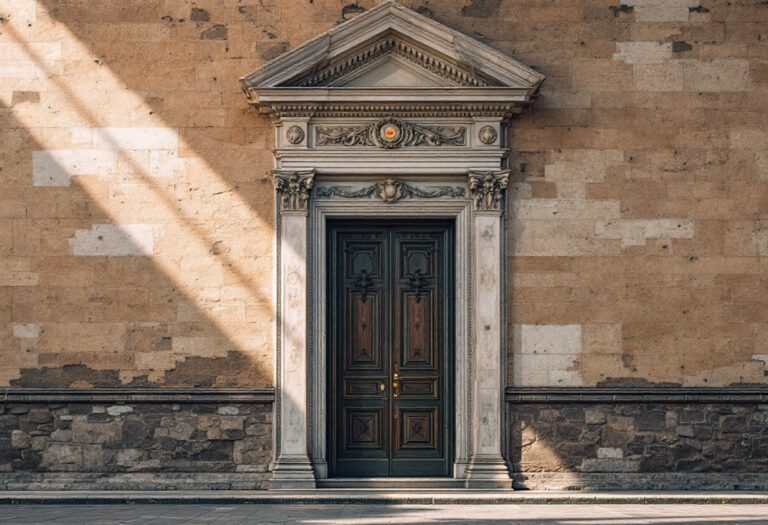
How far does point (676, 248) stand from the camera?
1587 cm

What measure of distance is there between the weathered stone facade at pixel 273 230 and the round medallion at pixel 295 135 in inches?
11.8

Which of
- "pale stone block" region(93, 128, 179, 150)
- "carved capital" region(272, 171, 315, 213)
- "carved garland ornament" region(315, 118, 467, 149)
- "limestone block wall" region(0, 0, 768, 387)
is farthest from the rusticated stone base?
"pale stone block" region(93, 128, 179, 150)

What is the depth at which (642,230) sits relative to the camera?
1588 cm

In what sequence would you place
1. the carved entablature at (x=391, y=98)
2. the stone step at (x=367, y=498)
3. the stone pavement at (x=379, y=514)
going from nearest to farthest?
the stone pavement at (x=379, y=514)
the stone step at (x=367, y=498)
the carved entablature at (x=391, y=98)

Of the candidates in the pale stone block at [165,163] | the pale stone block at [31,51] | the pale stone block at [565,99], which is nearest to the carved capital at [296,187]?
the pale stone block at [165,163]

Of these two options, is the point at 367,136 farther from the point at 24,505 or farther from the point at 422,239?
the point at 24,505

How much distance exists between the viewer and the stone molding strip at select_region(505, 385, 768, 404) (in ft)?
51.5

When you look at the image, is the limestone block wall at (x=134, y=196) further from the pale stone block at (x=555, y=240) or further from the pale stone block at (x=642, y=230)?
the pale stone block at (x=642, y=230)

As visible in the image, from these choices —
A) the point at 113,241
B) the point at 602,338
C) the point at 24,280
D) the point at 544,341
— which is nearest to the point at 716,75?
the point at 602,338

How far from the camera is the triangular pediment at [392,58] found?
15.5 metres

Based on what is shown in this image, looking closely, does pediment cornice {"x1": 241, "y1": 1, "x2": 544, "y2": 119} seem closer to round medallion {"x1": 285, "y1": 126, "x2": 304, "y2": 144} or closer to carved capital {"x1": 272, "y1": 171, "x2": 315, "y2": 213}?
round medallion {"x1": 285, "y1": 126, "x2": 304, "y2": 144}

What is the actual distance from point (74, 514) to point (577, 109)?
734 cm

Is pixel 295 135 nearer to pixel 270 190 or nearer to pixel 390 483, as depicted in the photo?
pixel 270 190

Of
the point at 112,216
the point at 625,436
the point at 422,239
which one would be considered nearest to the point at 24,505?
the point at 112,216
